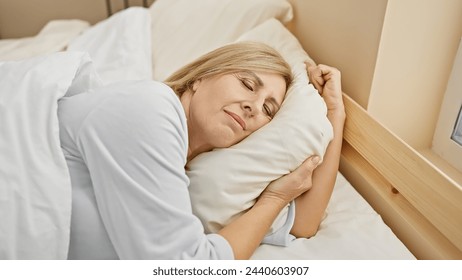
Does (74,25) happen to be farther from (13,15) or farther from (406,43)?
(406,43)

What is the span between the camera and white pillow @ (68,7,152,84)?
146 cm

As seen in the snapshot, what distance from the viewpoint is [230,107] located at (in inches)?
36.2

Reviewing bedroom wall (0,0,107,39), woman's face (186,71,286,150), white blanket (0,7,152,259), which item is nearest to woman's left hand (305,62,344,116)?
woman's face (186,71,286,150)

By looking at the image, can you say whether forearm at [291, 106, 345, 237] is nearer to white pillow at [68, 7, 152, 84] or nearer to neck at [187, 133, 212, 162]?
neck at [187, 133, 212, 162]

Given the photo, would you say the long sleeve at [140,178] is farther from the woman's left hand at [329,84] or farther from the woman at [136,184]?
the woman's left hand at [329,84]

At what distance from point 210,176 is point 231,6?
0.81 metres

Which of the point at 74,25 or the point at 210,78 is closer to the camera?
the point at 210,78

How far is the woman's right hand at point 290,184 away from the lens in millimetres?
918

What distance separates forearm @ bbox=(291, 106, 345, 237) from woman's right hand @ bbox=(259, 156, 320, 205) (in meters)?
0.04

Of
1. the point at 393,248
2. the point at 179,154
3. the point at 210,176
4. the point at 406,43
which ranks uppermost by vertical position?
the point at 406,43

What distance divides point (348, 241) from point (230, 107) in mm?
384

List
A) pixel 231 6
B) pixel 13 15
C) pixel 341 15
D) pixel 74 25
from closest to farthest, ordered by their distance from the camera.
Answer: pixel 341 15
pixel 231 6
pixel 74 25
pixel 13 15

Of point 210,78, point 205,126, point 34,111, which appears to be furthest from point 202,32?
point 34,111

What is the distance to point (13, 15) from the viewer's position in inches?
87.0
